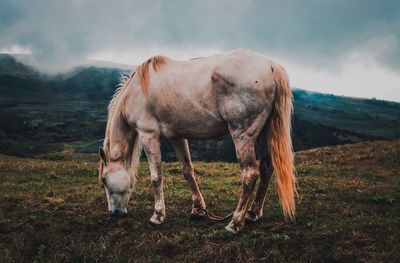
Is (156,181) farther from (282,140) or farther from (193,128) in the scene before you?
(282,140)

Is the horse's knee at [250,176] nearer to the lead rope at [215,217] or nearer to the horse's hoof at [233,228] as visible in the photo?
the horse's hoof at [233,228]

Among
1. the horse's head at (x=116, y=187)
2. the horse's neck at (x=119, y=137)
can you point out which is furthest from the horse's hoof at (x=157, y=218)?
the horse's neck at (x=119, y=137)

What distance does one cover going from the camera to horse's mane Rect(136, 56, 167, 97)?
982 centimetres

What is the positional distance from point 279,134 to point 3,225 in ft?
22.5

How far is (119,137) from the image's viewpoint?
10.5 meters

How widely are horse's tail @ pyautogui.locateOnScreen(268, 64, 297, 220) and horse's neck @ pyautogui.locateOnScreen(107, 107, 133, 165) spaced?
3583mm

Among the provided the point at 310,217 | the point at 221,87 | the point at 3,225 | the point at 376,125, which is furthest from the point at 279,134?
the point at 376,125

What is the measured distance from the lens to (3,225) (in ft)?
32.9

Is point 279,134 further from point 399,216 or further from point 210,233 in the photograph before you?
point 399,216

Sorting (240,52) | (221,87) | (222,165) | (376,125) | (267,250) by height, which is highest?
(240,52)

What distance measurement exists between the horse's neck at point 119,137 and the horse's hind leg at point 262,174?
10.7 ft

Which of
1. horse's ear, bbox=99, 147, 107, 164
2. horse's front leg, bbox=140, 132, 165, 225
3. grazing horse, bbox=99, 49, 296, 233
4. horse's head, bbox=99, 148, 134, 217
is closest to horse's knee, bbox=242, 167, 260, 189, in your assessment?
grazing horse, bbox=99, 49, 296, 233

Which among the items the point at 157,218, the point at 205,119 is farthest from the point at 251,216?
the point at 205,119

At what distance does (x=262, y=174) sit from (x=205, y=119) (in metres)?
1.89
